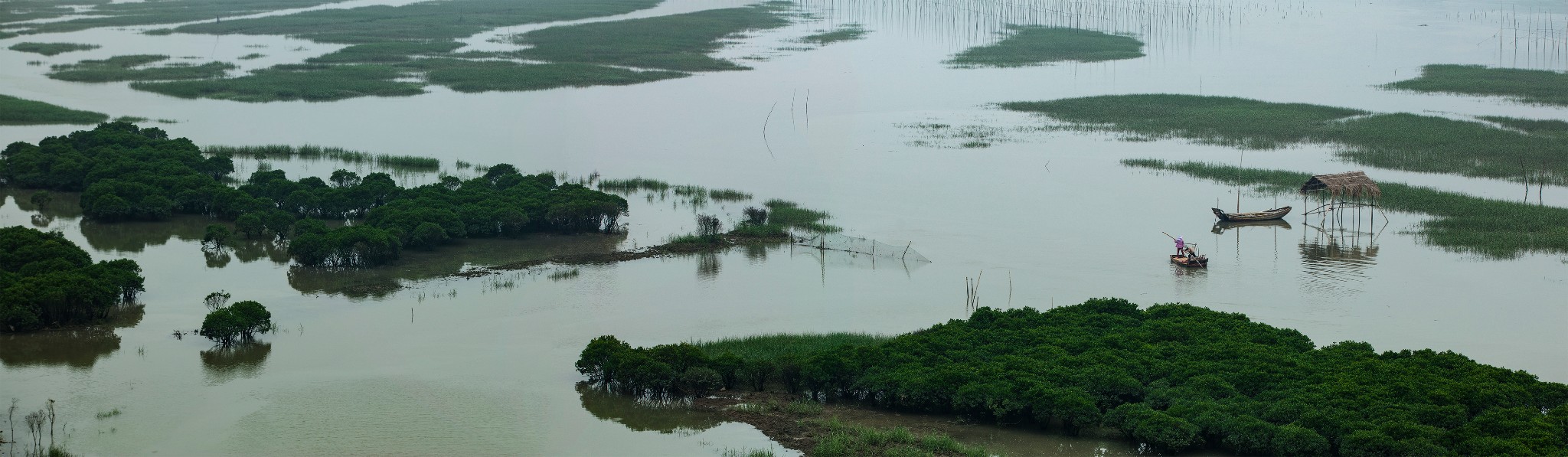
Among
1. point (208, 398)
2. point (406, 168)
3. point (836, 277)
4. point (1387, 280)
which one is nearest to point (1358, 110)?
point (1387, 280)

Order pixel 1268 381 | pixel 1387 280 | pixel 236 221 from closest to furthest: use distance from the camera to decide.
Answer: pixel 1268 381 < pixel 1387 280 < pixel 236 221

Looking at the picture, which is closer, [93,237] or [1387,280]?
[1387,280]

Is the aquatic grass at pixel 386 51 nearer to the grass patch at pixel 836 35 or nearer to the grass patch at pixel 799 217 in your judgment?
the grass patch at pixel 836 35

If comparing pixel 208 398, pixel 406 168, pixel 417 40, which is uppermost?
pixel 417 40

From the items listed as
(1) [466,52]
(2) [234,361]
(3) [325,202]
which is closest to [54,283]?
(2) [234,361]

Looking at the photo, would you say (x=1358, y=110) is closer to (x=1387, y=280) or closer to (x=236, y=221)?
(x=1387, y=280)

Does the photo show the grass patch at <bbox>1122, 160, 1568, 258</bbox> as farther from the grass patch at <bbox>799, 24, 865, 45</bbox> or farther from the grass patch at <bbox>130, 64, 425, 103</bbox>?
the grass patch at <bbox>799, 24, 865, 45</bbox>
